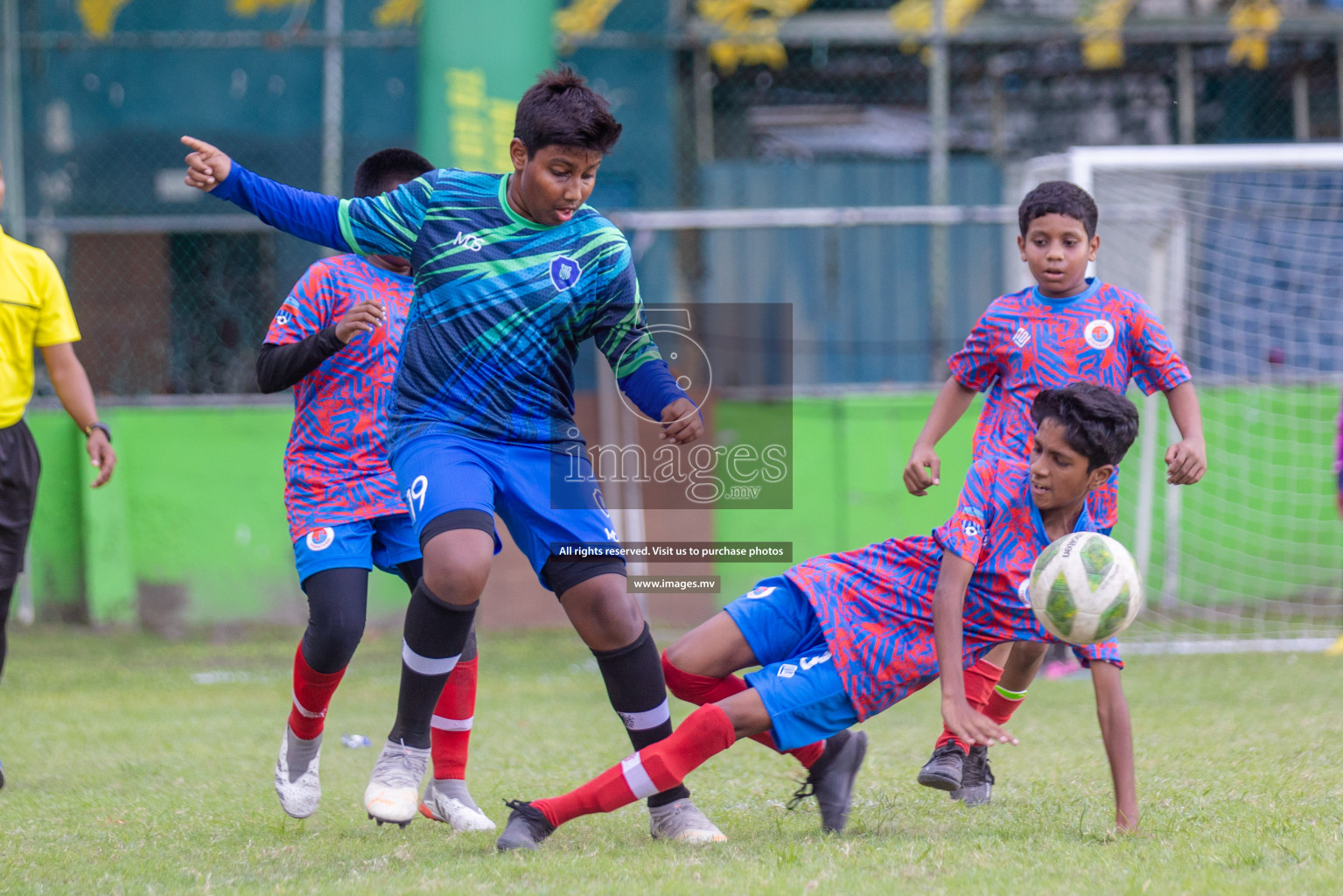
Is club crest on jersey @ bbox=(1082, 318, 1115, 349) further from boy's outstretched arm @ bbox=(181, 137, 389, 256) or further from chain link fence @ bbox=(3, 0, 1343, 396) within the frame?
chain link fence @ bbox=(3, 0, 1343, 396)

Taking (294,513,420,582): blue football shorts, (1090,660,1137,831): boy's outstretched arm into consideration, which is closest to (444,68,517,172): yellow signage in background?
(294,513,420,582): blue football shorts

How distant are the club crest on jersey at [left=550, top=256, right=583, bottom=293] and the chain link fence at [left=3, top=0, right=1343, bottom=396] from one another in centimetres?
766

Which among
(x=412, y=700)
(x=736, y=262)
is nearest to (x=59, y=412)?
(x=736, y=262)

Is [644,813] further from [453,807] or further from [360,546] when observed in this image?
[360,546]

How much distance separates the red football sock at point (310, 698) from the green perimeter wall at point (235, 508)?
5.29 m

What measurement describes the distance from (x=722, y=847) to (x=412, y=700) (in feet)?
2.81

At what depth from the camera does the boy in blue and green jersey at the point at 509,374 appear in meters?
3.52

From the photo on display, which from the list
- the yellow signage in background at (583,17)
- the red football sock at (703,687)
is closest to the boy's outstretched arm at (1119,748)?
the red football sock at (703,687)

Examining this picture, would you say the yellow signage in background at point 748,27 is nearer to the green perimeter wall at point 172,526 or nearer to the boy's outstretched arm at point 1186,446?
the green perimeter wall at point 172,526

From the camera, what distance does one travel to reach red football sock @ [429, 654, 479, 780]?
413cm

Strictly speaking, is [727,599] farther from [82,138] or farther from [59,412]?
[82,138]

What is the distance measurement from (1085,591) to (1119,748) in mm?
414

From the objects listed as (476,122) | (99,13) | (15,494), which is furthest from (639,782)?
(99,13)

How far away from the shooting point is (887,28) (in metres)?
11.8
